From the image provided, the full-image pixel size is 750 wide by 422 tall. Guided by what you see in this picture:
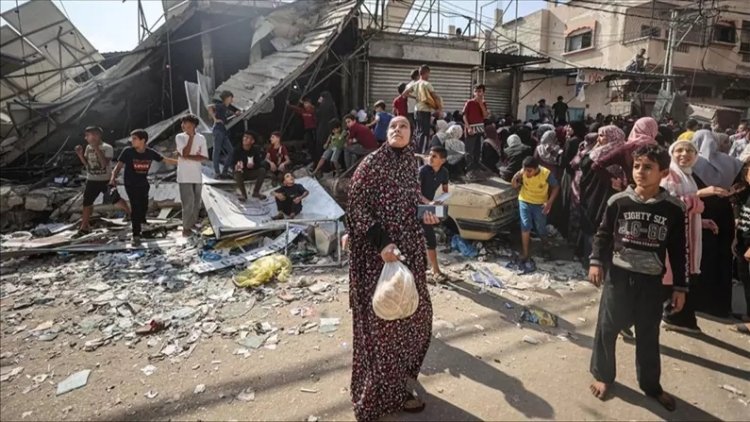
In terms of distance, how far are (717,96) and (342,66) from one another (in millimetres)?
21087

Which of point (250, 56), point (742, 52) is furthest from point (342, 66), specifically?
point (742, 52)

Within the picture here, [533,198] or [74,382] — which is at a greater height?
[533,198]

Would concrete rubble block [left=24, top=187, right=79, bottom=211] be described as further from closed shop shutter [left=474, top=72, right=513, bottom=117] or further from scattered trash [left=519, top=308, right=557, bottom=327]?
closed shop shutter [left=474, top=72, right=513, bottom=117]

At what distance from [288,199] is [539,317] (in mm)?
4053

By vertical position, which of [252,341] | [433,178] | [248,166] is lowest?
[252,341]

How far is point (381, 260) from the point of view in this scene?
246 centimetres

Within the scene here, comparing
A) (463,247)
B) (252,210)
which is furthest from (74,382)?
(463,247)

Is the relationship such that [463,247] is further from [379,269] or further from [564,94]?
[564,94]

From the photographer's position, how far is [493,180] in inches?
245

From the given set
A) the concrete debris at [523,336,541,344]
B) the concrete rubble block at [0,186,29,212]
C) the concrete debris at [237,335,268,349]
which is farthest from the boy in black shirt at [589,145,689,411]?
the concrete rubble block at [0,186,29,212]

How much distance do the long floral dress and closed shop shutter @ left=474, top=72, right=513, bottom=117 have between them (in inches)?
524

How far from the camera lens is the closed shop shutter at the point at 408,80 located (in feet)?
38.1

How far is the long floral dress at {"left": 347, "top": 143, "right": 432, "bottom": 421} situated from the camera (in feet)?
7.89

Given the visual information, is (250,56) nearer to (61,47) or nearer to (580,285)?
(61,47)
